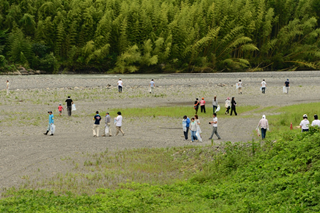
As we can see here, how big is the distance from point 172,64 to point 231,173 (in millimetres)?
59416

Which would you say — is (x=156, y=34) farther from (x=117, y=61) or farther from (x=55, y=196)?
(x=55, y=196)

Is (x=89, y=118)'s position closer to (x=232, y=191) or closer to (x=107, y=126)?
(x=107, y=126)

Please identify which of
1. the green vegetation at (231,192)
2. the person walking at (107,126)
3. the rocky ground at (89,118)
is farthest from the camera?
the person walking at (107,126)

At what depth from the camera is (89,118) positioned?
2603 centimetres

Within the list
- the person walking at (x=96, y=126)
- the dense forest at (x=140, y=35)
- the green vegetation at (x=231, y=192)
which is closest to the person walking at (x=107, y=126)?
the person walking at (x=96, y=126)

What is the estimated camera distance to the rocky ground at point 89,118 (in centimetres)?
1617

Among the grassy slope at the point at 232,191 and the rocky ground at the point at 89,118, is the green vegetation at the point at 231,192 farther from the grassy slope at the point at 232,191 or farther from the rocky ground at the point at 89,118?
the rocky ground at the point at 89,118

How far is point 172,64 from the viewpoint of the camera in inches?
2815

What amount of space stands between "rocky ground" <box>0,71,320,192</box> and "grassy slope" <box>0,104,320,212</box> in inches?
110

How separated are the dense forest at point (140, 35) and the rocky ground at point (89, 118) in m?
18.3

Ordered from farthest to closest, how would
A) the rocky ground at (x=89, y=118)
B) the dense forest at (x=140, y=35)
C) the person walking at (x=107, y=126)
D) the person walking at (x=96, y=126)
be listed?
1. the dense forest at (x=140, y=35)
2. the person walking at (x=107, y=126)
3. the person walking at (x=96, y=126)
4. the rocky ground at (x=89, y=118)

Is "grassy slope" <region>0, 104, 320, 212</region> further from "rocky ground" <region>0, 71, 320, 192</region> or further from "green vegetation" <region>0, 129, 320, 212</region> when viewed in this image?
"rocky ground" <region>0, 71, 320, 192</region>

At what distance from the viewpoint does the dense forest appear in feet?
224

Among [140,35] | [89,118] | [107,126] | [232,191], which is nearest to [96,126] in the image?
[107,126]
